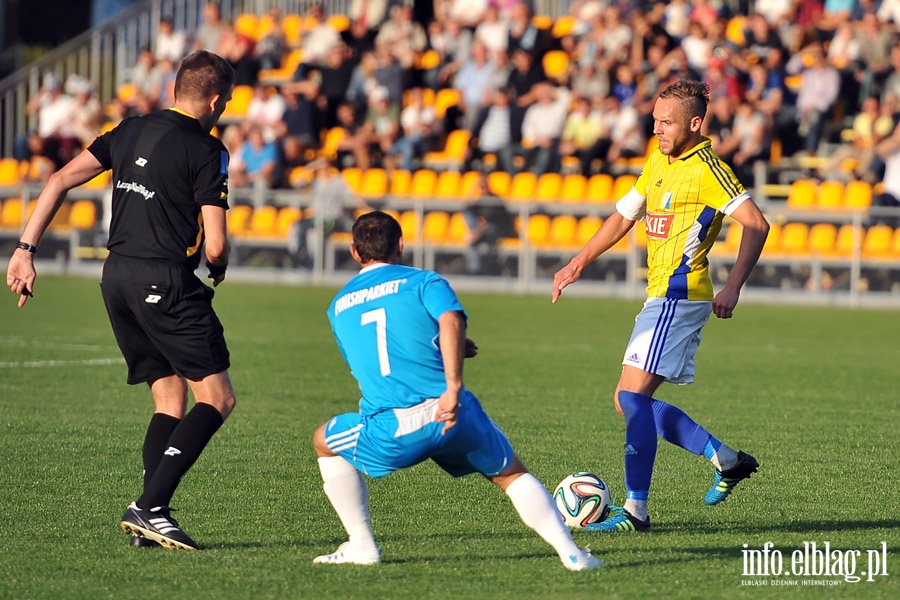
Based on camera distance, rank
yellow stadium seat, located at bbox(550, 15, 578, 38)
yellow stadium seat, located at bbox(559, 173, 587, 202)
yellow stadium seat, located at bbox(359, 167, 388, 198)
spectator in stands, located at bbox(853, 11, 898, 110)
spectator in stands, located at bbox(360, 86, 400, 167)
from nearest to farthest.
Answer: spectator in stands, located at bbox(853, 11, 898, 110), yellow stadium seat, located at bbox(559, 173, 587, 202), yellow stadium seat, located at bbox(359, 167, 388, 198), spectator in stands, located at bbox(360, 86, 400, 167), yellow stadium seat, located at bbox(550, 15, 578, 38)

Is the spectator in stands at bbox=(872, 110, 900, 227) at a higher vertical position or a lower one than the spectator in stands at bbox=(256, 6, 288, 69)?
lower

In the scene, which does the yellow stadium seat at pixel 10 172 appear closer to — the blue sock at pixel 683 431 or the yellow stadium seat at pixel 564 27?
the yellow stadium seat at pixel 564 27

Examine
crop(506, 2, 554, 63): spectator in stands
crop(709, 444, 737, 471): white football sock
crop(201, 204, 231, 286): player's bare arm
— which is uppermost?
crop(506, 2, 554, 63): spectator in stands

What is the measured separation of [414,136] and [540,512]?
62.5ft

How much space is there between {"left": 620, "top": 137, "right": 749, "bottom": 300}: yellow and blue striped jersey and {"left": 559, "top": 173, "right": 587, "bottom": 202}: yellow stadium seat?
14977 millimetres

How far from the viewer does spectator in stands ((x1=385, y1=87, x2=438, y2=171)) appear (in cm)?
2375

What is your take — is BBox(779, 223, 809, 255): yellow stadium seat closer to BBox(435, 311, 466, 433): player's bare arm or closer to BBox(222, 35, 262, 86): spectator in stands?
BBox(222, 35, 262, 86): spectator in stands

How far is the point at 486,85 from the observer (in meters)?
23.6

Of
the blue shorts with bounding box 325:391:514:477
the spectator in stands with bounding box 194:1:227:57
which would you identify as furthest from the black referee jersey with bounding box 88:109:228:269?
the spectator in stands with bounding box 194:1:227:57

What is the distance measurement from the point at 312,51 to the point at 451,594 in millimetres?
22265

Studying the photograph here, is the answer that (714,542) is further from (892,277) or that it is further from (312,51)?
(312,51)

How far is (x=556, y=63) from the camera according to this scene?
24547 millimetres

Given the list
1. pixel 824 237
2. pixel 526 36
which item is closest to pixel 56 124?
pixel 526 36

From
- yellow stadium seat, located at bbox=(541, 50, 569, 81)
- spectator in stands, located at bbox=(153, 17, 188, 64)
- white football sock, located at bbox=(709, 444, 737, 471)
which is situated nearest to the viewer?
white football sock, located at bbox=(709, 444, 737, 471)
